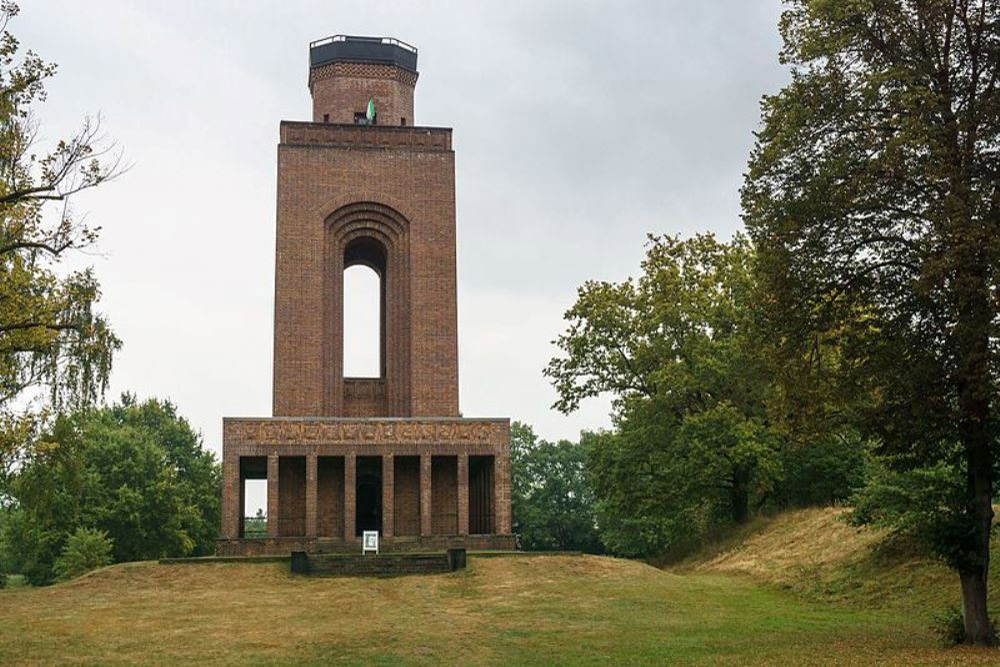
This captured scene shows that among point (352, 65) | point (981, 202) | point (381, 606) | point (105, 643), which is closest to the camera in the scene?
point (981, 202)

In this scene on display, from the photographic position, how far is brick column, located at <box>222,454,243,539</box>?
3269 centimetres

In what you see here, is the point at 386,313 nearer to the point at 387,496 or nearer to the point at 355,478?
the point at 355,478

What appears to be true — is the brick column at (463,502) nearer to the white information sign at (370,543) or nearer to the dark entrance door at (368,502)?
the white information sign at (370,543)

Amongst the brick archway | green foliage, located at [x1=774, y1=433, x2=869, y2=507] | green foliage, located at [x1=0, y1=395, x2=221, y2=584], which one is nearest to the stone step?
the brick archway

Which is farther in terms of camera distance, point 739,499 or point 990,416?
point 739,499

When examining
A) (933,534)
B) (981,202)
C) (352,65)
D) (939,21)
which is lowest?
(933,534)

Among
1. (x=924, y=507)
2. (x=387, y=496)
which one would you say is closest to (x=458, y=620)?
(x=924, y=507)

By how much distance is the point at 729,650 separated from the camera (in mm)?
16281

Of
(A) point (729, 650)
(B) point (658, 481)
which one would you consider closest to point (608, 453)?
(B) point (658, 481)

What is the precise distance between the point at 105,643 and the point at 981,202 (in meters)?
14.3

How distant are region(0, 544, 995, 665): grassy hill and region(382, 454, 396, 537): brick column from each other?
21.1 feet

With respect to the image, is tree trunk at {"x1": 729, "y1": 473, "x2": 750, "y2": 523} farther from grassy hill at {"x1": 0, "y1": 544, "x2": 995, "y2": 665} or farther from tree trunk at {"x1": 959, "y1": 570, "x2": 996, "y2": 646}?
tree trunk at {"x1": 959, "y1": 570, "x2": 996, "y2": 646}

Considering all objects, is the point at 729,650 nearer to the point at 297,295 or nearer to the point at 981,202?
the point at 981,202

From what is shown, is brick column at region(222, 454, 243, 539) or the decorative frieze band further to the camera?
the decorative frieze band
